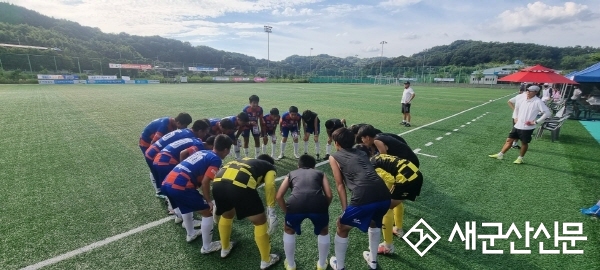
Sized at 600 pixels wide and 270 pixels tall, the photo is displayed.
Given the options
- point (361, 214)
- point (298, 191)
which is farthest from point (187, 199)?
point (361, 214)

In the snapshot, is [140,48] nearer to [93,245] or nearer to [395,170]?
[93,245]

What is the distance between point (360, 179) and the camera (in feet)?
10.2

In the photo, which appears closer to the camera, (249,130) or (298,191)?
(298,191)

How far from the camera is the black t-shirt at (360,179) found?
3.04 meters

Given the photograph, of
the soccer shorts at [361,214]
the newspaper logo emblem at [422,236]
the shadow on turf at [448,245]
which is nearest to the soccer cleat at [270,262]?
the soccer shorts at [361,214]

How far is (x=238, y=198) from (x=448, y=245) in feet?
10.3

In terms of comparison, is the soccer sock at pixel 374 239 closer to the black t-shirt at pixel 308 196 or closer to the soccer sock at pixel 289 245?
the black t-shirt at pixel 308 196

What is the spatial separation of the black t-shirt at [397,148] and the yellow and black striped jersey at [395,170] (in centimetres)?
48

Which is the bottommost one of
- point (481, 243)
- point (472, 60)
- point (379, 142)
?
point (481, 243)

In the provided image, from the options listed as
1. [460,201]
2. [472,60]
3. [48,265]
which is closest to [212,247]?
[48,265]

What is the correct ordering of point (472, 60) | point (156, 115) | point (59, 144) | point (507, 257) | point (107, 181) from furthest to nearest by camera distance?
point (472, 60), point (156, 115), point (59, 144), point (107, 181), point (507, 257)

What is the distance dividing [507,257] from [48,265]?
597cm

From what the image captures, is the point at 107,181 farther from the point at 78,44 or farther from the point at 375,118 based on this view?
the point at 78,44

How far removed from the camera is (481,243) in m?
4.17
